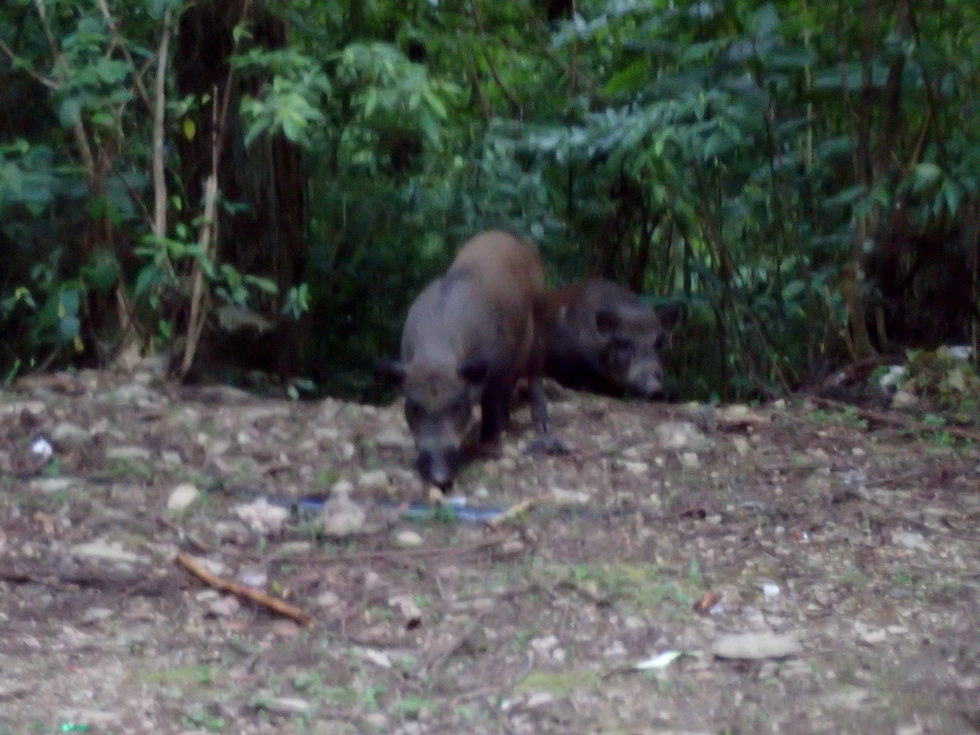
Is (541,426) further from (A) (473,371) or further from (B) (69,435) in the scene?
(B) (69,435)

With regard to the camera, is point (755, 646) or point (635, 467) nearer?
point (755, 646)

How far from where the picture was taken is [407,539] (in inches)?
211

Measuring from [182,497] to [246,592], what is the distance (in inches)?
42.0

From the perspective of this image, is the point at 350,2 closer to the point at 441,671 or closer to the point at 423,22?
the point at 423,22

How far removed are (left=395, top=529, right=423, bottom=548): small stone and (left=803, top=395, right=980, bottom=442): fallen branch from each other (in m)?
2.95

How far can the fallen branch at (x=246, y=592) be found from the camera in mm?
4605

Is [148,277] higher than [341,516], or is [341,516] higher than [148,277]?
[148,277]

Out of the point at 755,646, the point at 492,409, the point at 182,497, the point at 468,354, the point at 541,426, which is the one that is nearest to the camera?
the point at 755,646

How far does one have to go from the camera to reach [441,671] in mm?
4285

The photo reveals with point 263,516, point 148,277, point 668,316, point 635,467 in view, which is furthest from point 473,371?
point 668,316

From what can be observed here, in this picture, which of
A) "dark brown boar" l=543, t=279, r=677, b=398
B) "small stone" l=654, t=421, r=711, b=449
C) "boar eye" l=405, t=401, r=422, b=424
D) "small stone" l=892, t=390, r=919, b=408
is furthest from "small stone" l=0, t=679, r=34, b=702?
"dark brown boar" l=543, t=279, r=677, b=398

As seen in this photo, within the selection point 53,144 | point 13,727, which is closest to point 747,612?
point 13,727

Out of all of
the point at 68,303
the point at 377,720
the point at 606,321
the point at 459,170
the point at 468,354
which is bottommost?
the point at 377,720

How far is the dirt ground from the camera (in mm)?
4027
